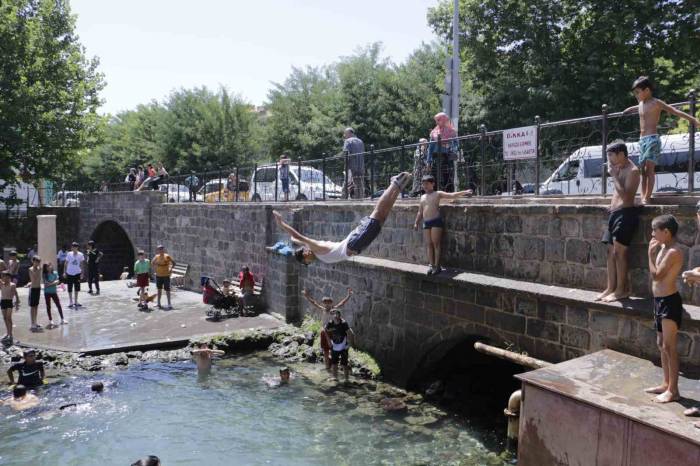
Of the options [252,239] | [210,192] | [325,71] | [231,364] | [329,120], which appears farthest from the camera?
[325,71]

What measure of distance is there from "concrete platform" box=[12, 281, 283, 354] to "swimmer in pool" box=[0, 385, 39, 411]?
2.32m

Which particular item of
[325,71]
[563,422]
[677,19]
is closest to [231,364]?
[563,422]

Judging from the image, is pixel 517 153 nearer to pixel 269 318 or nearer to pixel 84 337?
pixel 269 318

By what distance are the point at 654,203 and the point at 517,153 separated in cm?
286

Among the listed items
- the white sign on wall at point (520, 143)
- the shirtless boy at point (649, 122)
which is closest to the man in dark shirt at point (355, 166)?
the white sign on wall at point (520, 143)

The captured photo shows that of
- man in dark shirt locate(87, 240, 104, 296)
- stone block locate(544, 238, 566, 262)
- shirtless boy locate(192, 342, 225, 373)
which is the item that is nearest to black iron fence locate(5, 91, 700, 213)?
stone block locate(544, 238, 566, 262)

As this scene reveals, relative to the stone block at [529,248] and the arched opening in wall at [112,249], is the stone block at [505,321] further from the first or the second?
the arched opening in wall at [112,249]

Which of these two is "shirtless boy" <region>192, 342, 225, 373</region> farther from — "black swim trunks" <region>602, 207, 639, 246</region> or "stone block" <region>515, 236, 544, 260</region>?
"black swim trunks" <region>602, 207, 639, 246</region>

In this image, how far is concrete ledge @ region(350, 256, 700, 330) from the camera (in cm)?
682

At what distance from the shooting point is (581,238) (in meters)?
7.97

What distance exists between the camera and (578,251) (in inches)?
315

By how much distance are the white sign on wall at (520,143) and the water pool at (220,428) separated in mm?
4522

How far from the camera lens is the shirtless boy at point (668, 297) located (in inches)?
226

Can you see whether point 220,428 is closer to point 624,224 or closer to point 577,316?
point 577,316
